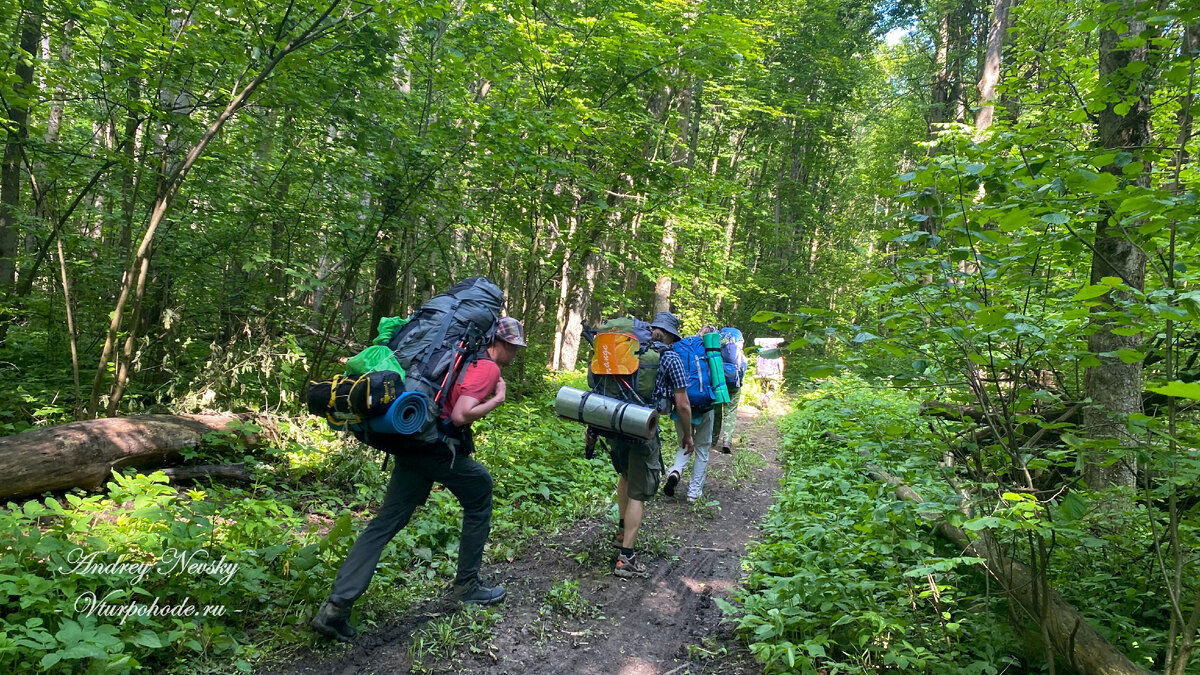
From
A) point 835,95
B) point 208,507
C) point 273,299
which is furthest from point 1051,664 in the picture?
point 835,95

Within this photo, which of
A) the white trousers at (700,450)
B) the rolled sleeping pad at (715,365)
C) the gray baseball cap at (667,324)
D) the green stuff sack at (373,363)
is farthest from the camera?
the rolled sleeping pad at (715,365)

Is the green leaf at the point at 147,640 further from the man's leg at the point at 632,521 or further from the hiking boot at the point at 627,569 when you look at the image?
the man's leg at the point at 632,521

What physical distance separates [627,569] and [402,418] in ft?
8.40

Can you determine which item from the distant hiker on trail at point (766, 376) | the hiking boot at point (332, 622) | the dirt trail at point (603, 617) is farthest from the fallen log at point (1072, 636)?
the distant hiker on trail at point (766, 376)

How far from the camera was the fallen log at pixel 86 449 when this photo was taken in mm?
4676

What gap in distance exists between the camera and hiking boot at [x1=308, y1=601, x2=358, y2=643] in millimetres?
3645

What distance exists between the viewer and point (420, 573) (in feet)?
15.3

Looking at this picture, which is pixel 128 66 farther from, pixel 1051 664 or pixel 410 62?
pixel 1051 664

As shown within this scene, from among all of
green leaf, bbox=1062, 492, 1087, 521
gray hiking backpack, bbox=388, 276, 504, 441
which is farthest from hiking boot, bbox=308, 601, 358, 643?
green leaf, bbox=1062, 492, 1087, 521

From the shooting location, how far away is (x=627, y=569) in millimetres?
4992

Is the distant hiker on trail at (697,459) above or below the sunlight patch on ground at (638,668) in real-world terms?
above

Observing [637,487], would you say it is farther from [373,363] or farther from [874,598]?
[373,363]

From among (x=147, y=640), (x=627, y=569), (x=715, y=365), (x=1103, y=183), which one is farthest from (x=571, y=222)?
(x=1103, y=183)

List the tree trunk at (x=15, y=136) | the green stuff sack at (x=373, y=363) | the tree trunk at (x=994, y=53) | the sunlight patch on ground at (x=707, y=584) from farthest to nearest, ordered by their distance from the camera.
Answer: the tree trunk at (x=994, y=53) → the tree trunk at (x=15, y=136) → the sunlight patch on ground at (x=707, y=584) → the green stuff sack at (x=373, y=363)
